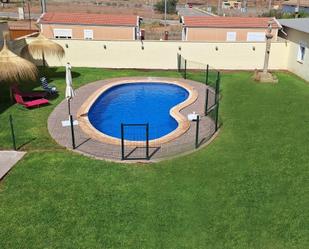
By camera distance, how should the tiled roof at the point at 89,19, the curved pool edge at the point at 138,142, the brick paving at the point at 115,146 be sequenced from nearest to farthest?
the brick paving at the point at 115,146 → the curved pool edge at the point at 138,142 → the tiled roof at the point at 89,19

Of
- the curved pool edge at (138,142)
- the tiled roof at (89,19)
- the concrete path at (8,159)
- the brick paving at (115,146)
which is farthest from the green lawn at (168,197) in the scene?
the tiled roof at (89,19)

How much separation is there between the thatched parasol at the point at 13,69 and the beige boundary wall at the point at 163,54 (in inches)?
398

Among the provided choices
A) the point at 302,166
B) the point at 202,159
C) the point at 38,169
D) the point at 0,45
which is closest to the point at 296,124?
the point at 302,166

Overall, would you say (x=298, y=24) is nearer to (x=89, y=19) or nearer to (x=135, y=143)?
(x=89, y=19)

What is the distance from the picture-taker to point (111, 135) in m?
16.7

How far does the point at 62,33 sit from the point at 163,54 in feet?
30.9

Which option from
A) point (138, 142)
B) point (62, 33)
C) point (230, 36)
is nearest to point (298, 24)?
point (230, 36)

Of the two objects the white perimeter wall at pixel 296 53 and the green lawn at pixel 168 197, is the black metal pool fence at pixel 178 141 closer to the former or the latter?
the green lawn at pixel 168 197

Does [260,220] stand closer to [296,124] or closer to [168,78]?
[296,124]

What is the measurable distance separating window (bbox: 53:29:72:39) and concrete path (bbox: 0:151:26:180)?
19.6m

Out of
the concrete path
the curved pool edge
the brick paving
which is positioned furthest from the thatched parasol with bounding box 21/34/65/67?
the concrete path

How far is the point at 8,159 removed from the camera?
43.5ft

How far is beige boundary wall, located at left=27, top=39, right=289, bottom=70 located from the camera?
93.4 ft

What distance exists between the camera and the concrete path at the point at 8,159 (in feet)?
40.8
